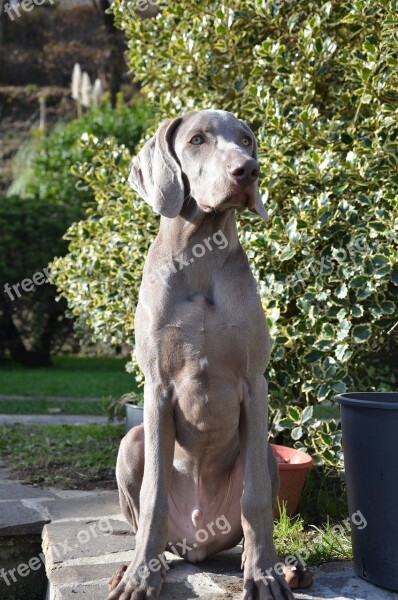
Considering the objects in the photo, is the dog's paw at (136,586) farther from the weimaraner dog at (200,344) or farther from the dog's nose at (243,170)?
the dog's nose at (243,170)

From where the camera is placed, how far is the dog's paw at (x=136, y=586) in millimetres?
2637

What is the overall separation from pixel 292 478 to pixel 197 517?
0.77m

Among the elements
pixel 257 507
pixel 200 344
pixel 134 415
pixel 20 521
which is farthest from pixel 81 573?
pixel 134 415

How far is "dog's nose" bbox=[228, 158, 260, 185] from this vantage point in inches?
101

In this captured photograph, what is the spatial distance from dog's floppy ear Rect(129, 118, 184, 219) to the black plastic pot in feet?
3.41

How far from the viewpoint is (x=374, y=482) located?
2869 millimetres

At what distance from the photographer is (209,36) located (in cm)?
478

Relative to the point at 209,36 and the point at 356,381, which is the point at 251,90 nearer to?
the point at 209,36

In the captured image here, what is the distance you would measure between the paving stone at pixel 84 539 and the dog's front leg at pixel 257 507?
30.5 inches

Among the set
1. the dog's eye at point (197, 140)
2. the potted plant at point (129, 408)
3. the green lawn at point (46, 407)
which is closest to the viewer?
the dog's eye at point (197, 140)

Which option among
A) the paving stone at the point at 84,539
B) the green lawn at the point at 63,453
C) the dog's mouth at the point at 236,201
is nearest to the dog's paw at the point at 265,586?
the paving stone at the point at 84,539

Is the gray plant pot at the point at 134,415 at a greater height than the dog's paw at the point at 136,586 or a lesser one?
greater

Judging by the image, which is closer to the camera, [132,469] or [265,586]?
[265,586]

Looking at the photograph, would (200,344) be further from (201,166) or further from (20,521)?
(20,521)
